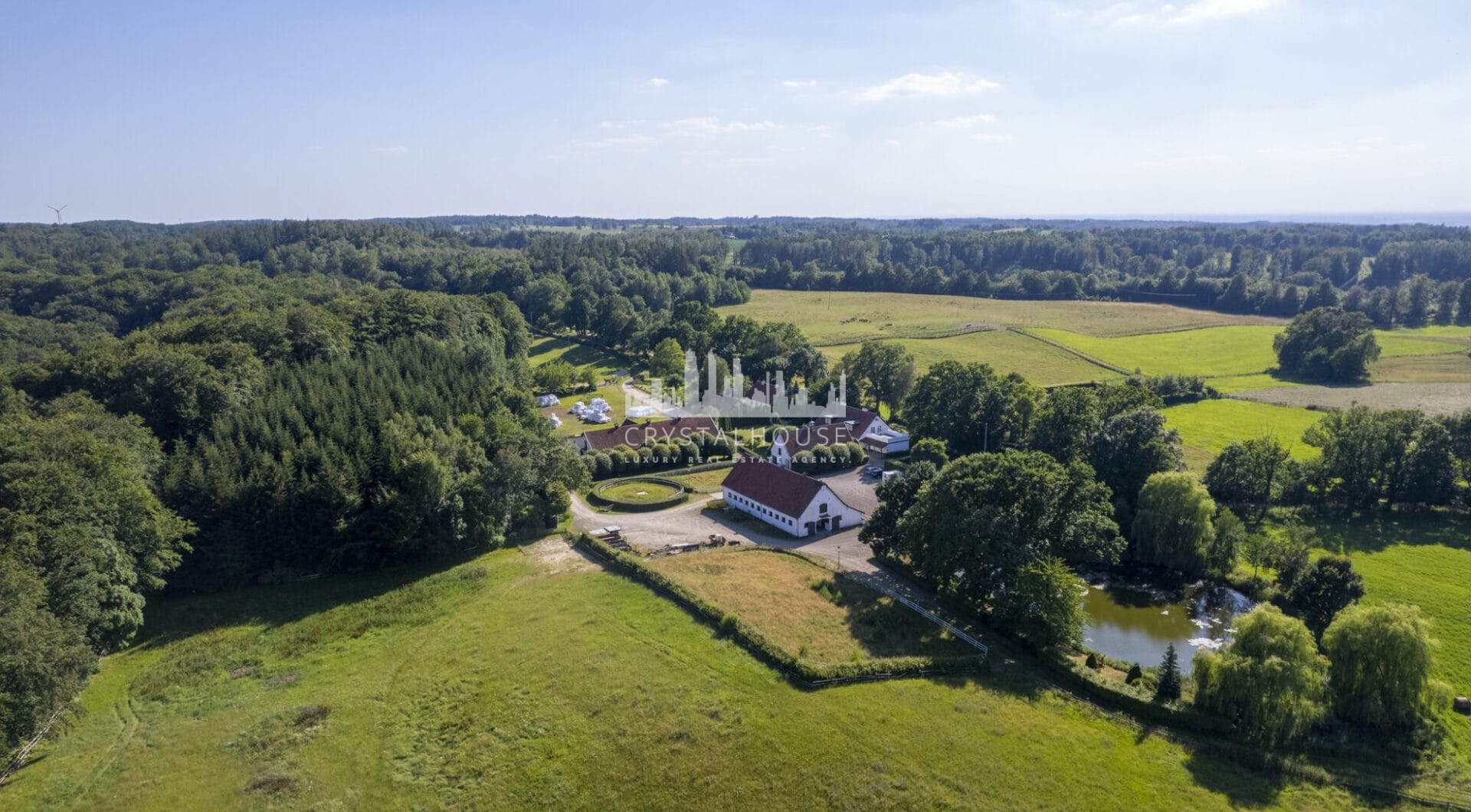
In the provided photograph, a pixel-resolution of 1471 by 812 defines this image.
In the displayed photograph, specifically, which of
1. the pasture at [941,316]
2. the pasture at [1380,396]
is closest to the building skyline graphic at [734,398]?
the pasture at [941,316]

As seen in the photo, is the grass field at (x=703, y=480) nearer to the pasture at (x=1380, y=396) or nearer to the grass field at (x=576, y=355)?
the grass field at (x=576, y=355)

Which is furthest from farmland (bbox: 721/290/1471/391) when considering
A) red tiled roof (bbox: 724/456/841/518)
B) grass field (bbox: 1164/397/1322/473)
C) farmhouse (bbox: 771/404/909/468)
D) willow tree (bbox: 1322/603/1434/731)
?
willow tree (bbox: 1322/603/1434/731)

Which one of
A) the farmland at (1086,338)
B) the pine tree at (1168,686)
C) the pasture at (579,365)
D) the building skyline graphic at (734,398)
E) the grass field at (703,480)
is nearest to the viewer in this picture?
the pine tree at (1168,686)

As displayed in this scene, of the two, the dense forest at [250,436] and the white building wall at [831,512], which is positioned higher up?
the dense forest at [250,436]

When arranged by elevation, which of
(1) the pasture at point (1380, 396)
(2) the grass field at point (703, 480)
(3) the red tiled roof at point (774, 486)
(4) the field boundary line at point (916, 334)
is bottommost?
(2) the grass field at point (703, 480)

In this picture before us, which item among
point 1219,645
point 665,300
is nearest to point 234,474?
point 1219,645

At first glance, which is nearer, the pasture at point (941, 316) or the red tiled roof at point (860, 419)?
the red tiled roof at point (860, 419)
